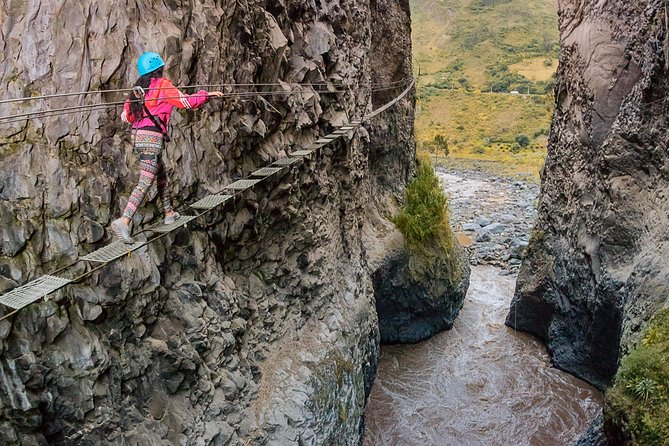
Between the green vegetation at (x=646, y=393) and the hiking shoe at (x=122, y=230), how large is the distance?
330 inches

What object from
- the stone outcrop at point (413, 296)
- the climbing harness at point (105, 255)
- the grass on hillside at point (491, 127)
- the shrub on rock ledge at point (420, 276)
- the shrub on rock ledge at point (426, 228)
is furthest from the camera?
the grass on hillside at point (491, 127)

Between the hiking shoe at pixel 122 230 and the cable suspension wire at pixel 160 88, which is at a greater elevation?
the cable suspension wire at pixel 160 88

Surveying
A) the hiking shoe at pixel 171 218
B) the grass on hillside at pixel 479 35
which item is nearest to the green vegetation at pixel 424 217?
the hiking shoe at pixel 171 218

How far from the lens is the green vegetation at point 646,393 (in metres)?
8.37

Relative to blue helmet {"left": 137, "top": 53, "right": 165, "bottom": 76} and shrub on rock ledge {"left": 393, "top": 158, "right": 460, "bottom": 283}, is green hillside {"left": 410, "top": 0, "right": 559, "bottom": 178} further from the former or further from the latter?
blue helmet {"left": 137, "top": 53, "right": 165, "bottom": 76}

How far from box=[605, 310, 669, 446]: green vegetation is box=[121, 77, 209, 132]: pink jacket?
845 centimetres

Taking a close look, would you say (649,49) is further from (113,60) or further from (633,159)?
(113,60)

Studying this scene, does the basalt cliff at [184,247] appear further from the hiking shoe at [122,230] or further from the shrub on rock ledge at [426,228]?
the shrub on rock ledge at [426,228]

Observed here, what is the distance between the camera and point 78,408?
583 cm

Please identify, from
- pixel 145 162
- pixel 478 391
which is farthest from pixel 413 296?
pixel 145 162

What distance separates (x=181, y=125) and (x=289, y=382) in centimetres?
493

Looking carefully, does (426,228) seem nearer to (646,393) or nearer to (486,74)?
(646,393)

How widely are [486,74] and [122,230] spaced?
99500 millimetres

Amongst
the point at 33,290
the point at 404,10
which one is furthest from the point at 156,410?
the point at 404,10
